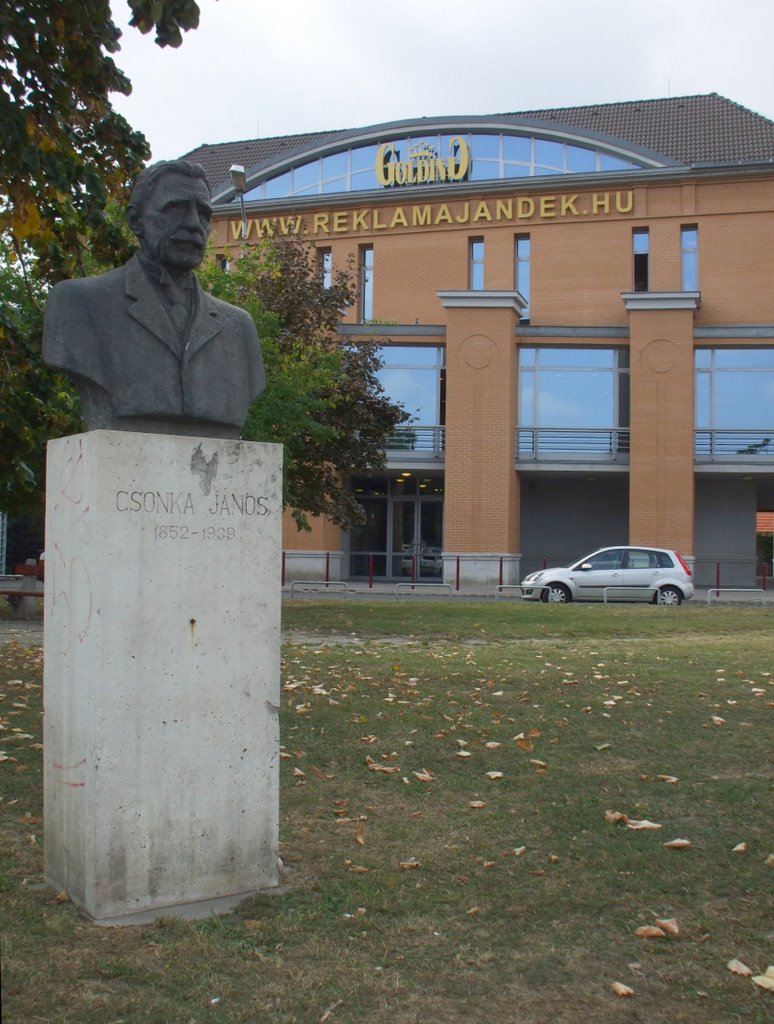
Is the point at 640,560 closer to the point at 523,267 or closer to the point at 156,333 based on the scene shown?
the point at 523,267

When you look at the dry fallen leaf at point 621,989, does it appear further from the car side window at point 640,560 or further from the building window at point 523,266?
the building window at point 523,266

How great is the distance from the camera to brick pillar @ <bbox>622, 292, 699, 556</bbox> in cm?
3234

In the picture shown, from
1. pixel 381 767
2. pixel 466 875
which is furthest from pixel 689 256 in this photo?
pixel 466 875

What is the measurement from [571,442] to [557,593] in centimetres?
934

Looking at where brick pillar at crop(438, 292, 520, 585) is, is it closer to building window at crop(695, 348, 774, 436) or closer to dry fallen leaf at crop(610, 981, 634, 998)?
building window at crop(695, 348, 774, 436)

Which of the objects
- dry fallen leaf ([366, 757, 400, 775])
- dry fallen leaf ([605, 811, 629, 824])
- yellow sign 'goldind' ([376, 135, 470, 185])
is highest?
yellow sign 'goldind' ([376, 135, 470, 185])

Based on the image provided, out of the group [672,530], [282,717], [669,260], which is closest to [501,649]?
[282,717]

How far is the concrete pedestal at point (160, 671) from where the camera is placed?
4469 mm

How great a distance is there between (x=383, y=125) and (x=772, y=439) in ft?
56.8

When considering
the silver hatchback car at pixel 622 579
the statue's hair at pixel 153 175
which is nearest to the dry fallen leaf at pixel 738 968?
the statue's hair at pixel 153 175

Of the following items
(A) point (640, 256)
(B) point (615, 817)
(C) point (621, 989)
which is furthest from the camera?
(A) point (640, 256)

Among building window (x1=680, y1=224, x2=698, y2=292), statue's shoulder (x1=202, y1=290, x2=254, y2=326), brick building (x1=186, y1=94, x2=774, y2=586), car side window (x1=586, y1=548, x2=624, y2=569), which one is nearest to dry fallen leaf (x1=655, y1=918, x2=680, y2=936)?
statue's shoulder (x1=202, y1=290, x2=254, y2=326)

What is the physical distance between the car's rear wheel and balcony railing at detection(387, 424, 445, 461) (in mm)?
8989

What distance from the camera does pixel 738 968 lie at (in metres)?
4.08
